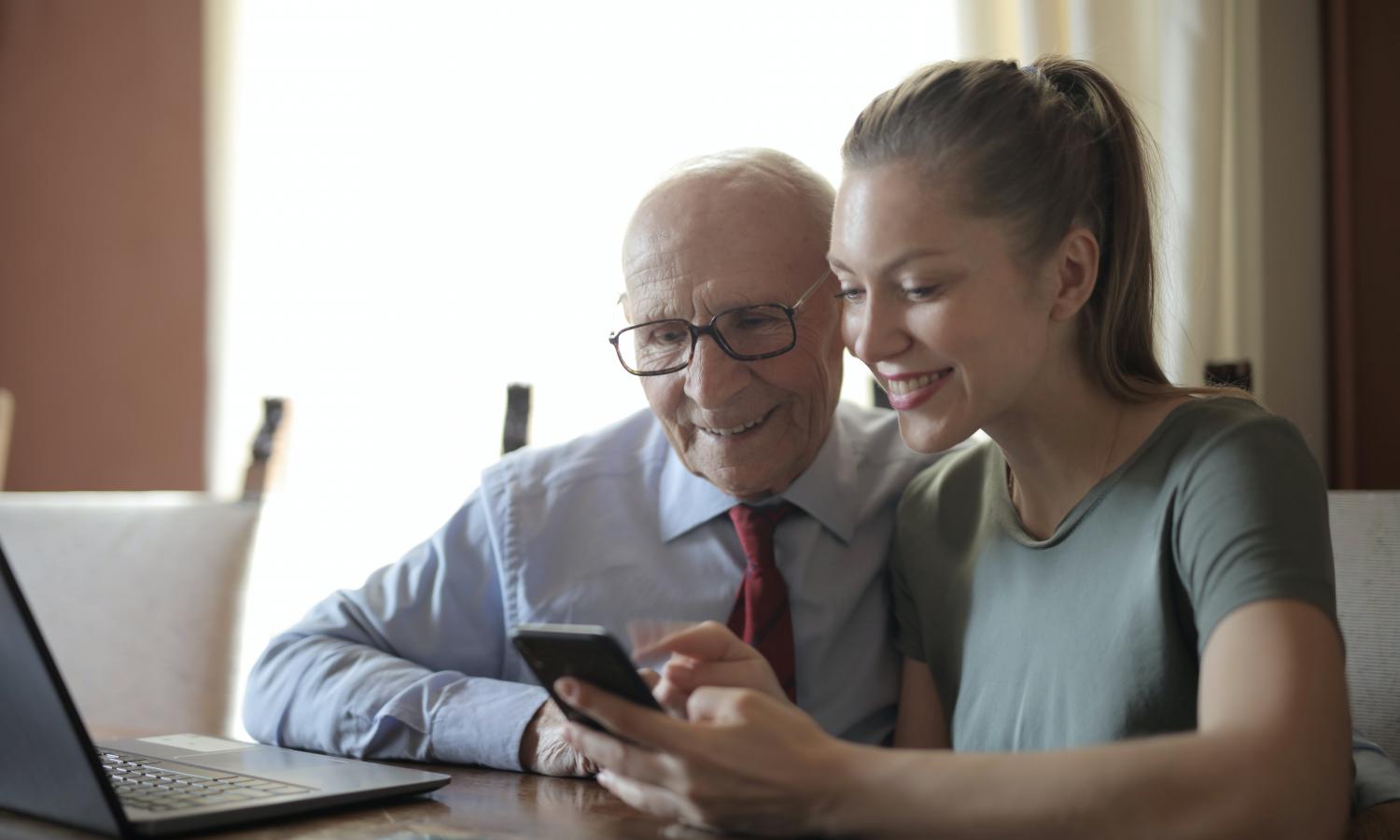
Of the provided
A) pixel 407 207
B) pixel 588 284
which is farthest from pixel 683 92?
pixel 407 207

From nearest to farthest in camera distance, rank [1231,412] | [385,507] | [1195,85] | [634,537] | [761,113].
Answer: [1231,412] < [634,537] < [1195,85] < [761,113] < [385,507]

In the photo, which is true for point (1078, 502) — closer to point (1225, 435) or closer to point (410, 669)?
point (1225, 435)

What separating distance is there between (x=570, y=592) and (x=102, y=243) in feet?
7.65

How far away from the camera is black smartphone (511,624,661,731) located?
885mm

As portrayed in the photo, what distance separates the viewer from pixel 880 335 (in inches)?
44.1

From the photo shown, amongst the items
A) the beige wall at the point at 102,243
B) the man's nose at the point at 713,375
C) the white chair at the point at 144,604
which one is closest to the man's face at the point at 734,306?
the man's nose at the point at 713,375

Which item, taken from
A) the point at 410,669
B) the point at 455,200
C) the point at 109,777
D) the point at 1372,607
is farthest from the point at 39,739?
the point at 455,200

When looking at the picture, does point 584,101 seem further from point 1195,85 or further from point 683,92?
point 1195,85

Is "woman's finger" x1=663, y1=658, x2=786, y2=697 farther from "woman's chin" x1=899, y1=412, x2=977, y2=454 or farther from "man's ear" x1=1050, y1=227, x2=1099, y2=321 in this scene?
"man's ear" x1=1050, y1=227, x2=1099, y2=321

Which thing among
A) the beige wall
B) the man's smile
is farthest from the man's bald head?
the beige wall

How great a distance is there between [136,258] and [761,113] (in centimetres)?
176

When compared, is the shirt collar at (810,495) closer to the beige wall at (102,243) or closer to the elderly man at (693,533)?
the elderly man at (693,533)

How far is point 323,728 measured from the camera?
1448 millimetres

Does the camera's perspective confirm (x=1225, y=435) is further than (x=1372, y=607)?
No
